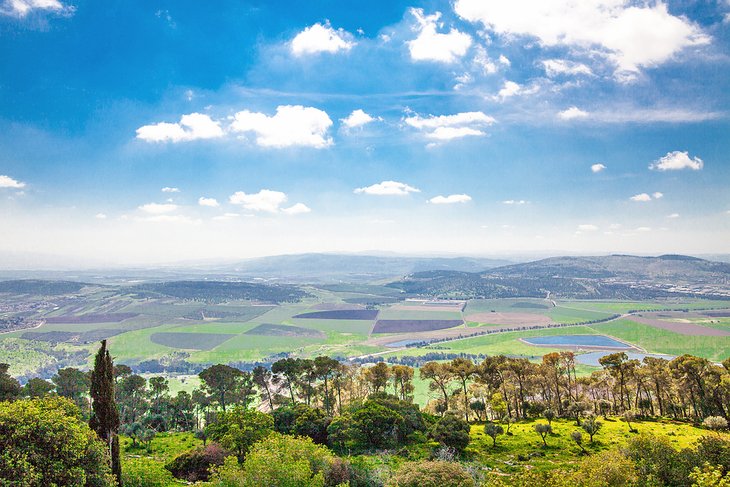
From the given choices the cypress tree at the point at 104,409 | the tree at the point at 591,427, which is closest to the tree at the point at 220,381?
the cypress tree at the point at 104,409

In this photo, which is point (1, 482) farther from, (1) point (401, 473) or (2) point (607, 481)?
(2) point (607, 481)

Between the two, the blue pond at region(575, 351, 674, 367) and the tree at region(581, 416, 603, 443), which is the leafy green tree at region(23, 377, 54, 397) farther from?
the blue pond at region(575, 351, 674, 367)

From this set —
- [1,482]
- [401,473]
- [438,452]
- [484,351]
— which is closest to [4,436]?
[1,482]

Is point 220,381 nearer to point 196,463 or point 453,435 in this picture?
point 196,463

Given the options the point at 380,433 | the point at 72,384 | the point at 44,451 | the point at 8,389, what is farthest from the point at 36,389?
the point at 380,433

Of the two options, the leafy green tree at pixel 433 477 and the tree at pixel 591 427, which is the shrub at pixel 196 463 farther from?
the tree at pixel 591 427

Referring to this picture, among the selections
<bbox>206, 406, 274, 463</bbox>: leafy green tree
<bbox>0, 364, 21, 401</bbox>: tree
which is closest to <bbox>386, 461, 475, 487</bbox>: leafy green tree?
<bbox>206, 406, 274, 463</bbox>: leafy green tree
